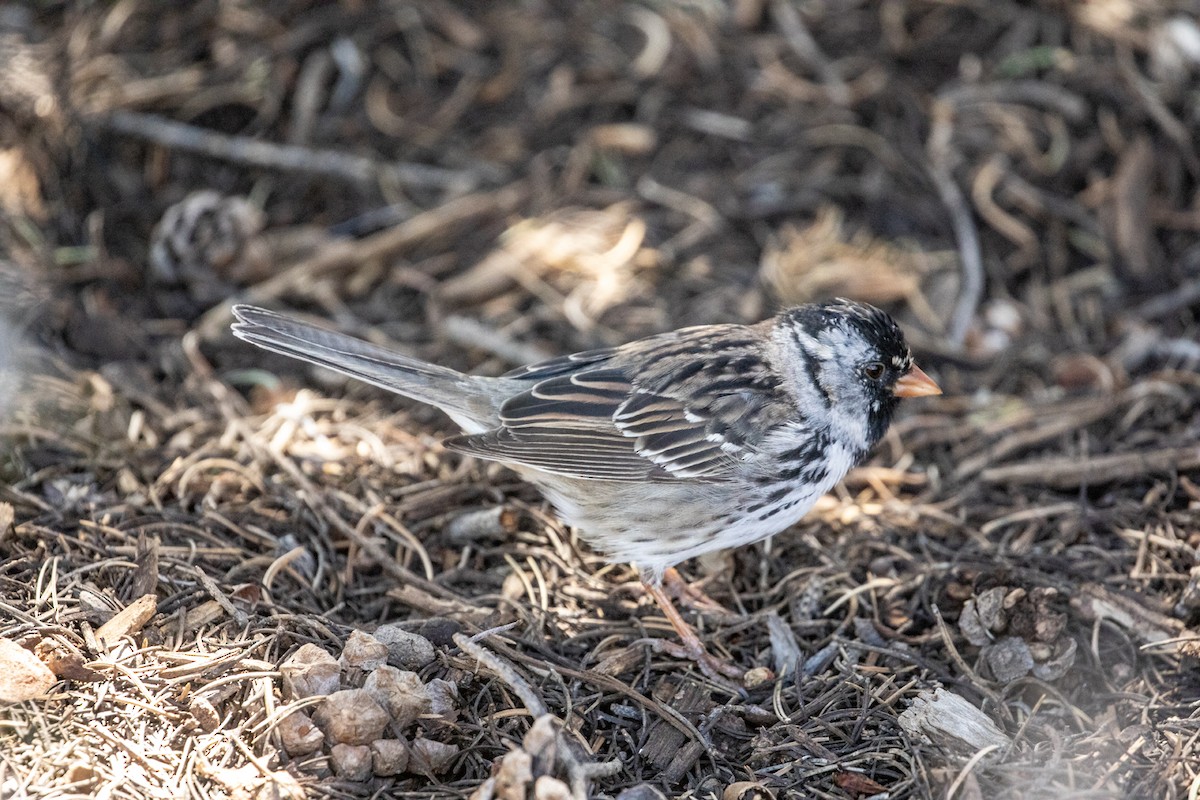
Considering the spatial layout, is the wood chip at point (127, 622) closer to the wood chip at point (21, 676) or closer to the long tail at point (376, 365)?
the wood chip at point (21, 676)

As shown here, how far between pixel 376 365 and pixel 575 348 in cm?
138

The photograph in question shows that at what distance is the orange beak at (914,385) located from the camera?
171 inches

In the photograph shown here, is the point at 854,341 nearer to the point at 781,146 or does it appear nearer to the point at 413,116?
the point at 781,146

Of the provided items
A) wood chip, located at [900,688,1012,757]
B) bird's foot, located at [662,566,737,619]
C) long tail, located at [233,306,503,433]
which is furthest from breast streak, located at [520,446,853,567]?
wood chip, located at [900,688,1012,757]

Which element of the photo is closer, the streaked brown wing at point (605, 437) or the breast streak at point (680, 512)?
the breast streak at point (680, 512)

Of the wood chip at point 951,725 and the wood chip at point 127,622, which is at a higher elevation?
Result: the wood chip at point 127,622

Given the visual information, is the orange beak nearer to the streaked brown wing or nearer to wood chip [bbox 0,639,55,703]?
the streaked brown wing

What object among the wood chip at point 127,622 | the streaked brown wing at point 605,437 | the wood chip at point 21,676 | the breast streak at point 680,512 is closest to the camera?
the wood chip at point 21,676

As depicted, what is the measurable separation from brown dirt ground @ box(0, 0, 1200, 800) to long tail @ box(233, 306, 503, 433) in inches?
15.0

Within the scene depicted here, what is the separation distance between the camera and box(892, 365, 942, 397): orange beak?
4.33 m

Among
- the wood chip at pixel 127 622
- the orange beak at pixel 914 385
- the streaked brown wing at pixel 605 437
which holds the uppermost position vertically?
the orange beak at pixel 914 385

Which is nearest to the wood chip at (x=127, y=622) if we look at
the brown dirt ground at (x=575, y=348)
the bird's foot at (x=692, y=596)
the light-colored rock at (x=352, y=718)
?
the brown dirt ground at (x=575, y=348)

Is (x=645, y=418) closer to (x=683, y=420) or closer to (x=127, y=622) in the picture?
(x=683, y=420)

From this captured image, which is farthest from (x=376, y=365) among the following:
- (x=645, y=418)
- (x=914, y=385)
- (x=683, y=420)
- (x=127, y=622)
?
(x=914, y=385)
